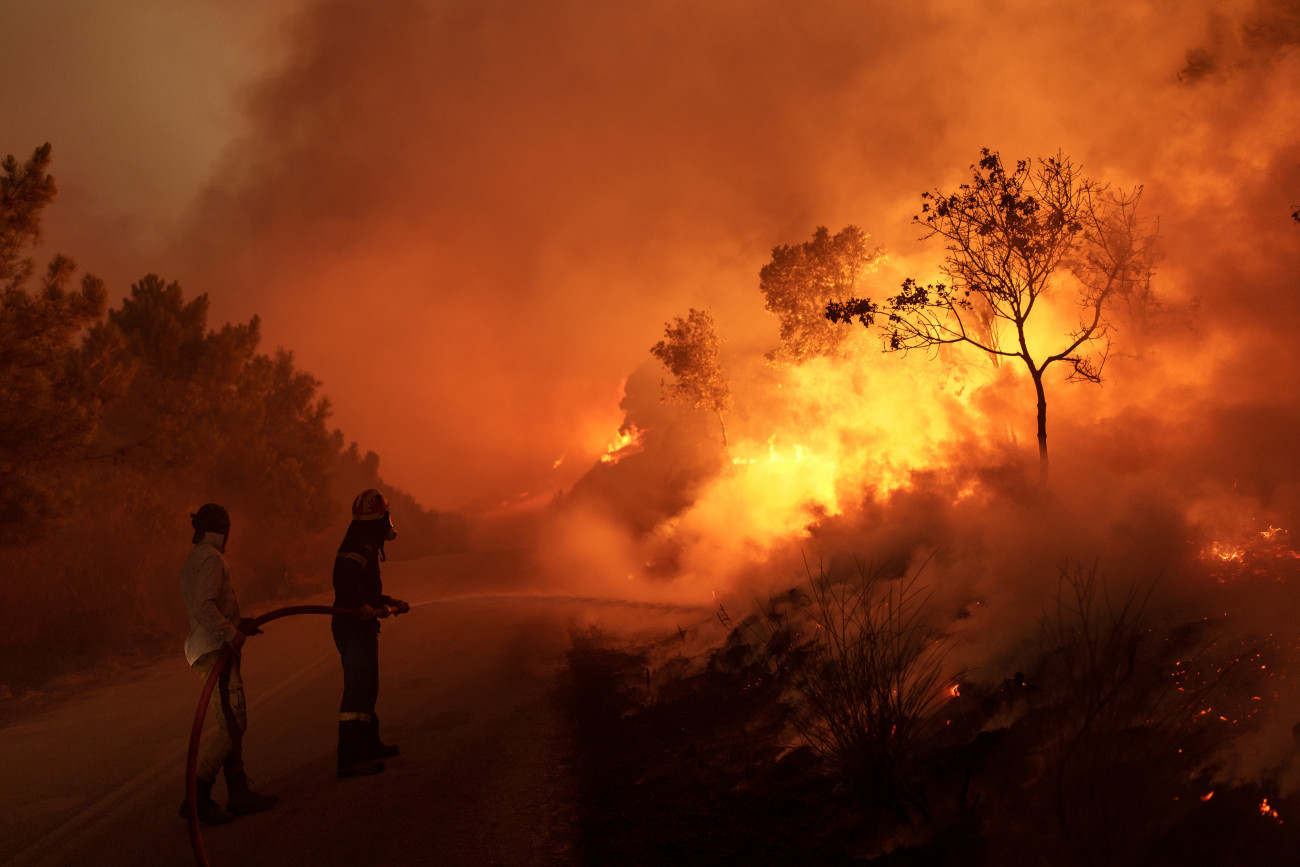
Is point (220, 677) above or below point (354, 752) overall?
above

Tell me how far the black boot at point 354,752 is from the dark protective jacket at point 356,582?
802 mm

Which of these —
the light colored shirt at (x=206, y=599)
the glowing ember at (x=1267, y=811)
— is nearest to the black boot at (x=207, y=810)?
the light colored shirt at (x=206, y=599)

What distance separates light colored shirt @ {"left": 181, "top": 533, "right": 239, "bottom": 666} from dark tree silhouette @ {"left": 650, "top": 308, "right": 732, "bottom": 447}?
26.4 metres

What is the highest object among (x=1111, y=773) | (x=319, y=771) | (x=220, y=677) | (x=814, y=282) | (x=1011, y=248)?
(x=814, y=282)

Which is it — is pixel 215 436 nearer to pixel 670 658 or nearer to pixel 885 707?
pixel 670 658

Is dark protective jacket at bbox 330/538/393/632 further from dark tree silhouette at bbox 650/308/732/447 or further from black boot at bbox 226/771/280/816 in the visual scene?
dark tree silhouette at bbox 650/308/732/447

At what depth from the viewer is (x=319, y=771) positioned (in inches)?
267

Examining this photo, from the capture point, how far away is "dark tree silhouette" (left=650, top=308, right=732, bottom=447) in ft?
104

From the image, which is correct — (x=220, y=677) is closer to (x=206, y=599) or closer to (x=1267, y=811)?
(x=206, y=599)

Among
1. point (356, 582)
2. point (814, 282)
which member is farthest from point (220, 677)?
point (814, 282)

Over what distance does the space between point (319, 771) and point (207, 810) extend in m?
1.18

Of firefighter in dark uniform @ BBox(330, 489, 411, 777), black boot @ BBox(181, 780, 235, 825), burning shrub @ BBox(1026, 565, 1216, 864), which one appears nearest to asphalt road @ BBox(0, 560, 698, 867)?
black boot @ BBox(181, 780, 235, 825)

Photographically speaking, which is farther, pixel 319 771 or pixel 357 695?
pixel 319 771

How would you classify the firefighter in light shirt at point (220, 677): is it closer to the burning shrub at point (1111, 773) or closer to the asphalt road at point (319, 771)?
the asphalt road at point (319, 771)
